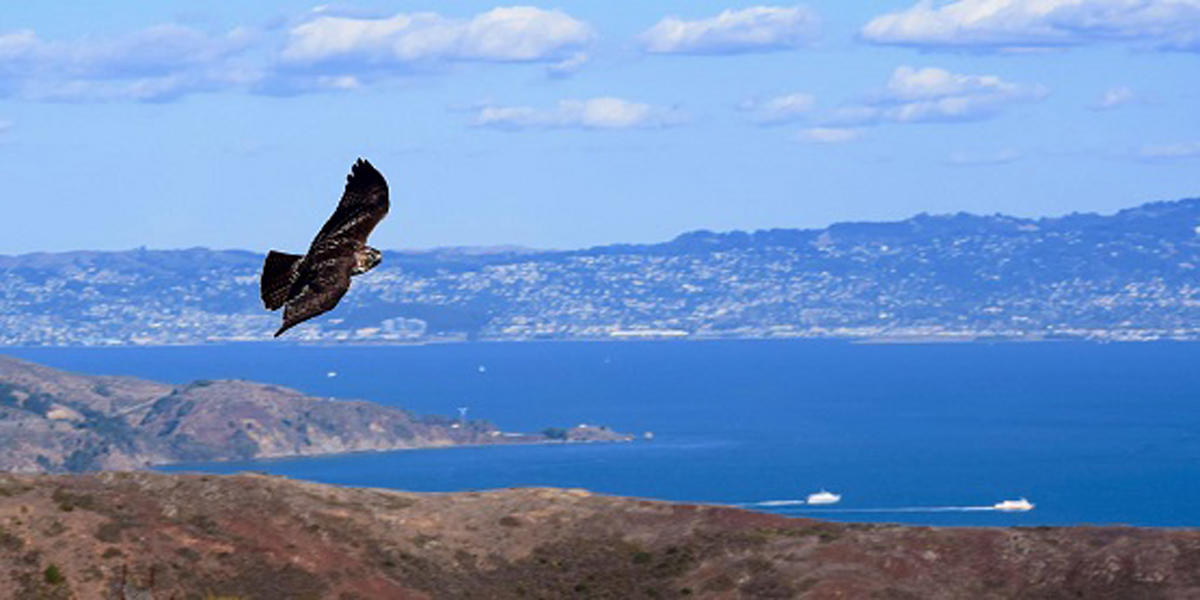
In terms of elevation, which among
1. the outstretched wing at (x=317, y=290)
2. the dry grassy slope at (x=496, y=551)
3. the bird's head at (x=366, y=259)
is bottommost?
the dry grassy slope at (x=496, y=551)

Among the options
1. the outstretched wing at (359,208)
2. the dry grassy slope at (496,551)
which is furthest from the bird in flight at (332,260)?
the dry grassy slope at (496,551)

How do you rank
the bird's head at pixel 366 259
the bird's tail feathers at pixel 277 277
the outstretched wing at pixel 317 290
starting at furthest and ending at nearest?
1. the bird's head at pixel 366 259
2. the bird's tail feathers at pixel 277 277
3. the outstretched wing at pixel 317 290

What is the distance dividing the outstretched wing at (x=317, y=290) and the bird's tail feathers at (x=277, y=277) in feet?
0.56

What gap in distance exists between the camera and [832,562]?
440 feet

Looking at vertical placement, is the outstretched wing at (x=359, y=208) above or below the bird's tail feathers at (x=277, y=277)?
above

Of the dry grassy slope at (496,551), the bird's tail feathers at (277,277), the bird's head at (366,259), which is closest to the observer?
the bird's tail feathers at (277,277)

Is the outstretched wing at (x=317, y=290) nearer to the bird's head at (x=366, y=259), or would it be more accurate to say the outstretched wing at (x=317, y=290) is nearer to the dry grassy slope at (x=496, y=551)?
the bird's head at (x=366, y=259)

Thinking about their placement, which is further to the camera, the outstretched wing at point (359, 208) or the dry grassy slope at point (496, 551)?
the dry grassy slope at point (496, 551)

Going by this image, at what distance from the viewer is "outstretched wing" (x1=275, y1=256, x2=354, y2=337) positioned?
67.2ft

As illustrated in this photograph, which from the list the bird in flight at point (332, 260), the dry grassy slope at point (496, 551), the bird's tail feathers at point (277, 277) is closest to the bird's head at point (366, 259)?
the bird in flight at point (332, 260)

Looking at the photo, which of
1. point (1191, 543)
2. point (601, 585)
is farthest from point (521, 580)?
point (1191, 543)

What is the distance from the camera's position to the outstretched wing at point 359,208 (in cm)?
2256

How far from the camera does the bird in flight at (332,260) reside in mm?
20812

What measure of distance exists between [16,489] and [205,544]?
15.0 metres
